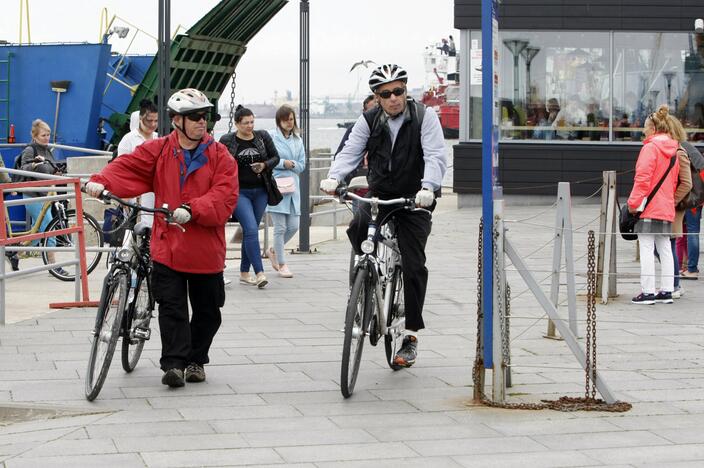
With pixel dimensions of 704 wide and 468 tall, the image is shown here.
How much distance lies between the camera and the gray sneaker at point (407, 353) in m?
8.16

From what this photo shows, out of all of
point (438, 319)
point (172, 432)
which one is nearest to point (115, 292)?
point (172, 432)

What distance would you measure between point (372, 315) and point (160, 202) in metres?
1.40

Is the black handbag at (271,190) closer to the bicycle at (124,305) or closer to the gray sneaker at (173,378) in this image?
the bicycle at (124,305)

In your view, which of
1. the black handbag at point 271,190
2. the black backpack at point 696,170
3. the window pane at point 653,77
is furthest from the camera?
the window pane at point 653,77

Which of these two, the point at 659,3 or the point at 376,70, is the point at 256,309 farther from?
the point at 659,3

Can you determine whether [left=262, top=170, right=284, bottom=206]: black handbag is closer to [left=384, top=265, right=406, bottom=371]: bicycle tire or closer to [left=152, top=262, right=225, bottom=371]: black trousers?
[left=384, top=265, right=406, bottom=371]: bicycle tire

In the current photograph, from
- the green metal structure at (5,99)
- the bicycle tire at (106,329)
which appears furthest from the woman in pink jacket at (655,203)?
the green metal structure at (5,99)

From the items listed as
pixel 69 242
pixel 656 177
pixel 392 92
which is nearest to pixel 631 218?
pixel 656 177

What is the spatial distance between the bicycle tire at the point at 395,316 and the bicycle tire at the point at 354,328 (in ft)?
1.62

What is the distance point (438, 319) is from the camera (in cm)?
1066

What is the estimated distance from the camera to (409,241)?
807 centimetres

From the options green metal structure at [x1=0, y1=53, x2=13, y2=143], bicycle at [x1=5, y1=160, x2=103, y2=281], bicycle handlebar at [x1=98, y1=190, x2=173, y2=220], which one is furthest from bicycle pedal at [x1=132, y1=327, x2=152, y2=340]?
green metal structure at [x1=0, y1=53, x2=13, y2=143]

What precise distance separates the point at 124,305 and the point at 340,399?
4.42 ft

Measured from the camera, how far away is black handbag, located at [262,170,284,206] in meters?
12.6
